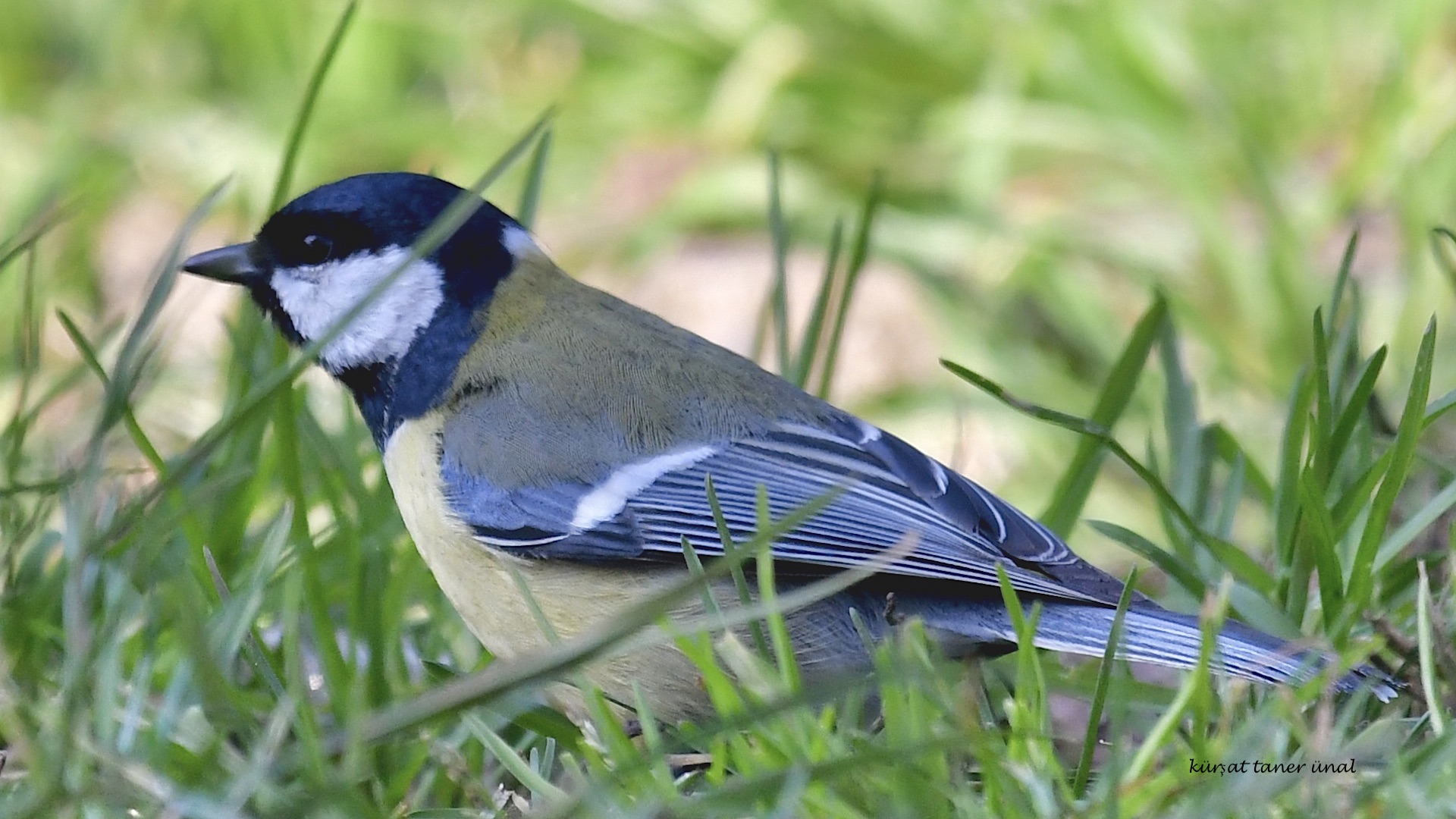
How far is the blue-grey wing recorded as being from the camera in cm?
200

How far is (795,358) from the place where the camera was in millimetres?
2893

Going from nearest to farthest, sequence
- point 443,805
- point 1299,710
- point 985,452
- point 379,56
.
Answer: point 1299,710 < point 443,805 < point 985,452 < point 379,56

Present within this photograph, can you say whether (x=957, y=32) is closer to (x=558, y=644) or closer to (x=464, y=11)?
(x=464, y=11)

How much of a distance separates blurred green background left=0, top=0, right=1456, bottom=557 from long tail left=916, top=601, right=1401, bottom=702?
171 centimetres

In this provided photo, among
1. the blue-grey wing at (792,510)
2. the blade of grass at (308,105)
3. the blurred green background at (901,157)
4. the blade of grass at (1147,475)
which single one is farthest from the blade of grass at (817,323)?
the blurred green background at (901,157)

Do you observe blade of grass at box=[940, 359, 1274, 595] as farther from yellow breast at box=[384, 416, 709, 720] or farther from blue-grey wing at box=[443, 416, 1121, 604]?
yellow breast at box=[384, 416, 709, 720]

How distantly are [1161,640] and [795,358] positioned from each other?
1.19 metres

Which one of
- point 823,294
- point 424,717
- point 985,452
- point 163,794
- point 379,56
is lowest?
point 985,452

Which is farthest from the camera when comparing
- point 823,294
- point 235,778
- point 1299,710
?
point 823,294

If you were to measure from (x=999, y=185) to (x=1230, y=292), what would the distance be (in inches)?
30.6

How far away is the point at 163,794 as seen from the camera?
1.35 m

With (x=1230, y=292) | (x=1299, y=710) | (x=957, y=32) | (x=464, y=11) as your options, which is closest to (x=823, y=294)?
(x=1299, y=710)

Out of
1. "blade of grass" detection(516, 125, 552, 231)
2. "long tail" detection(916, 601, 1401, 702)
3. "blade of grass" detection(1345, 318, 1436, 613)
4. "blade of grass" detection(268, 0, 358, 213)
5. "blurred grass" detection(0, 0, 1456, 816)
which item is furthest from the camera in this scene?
"blade of grass" detection(516, 125, 552, 231)

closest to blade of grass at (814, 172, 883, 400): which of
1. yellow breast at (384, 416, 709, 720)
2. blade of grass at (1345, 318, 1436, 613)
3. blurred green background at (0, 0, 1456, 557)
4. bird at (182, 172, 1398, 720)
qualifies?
Result: bird at (182, 172, 1398, 720)
